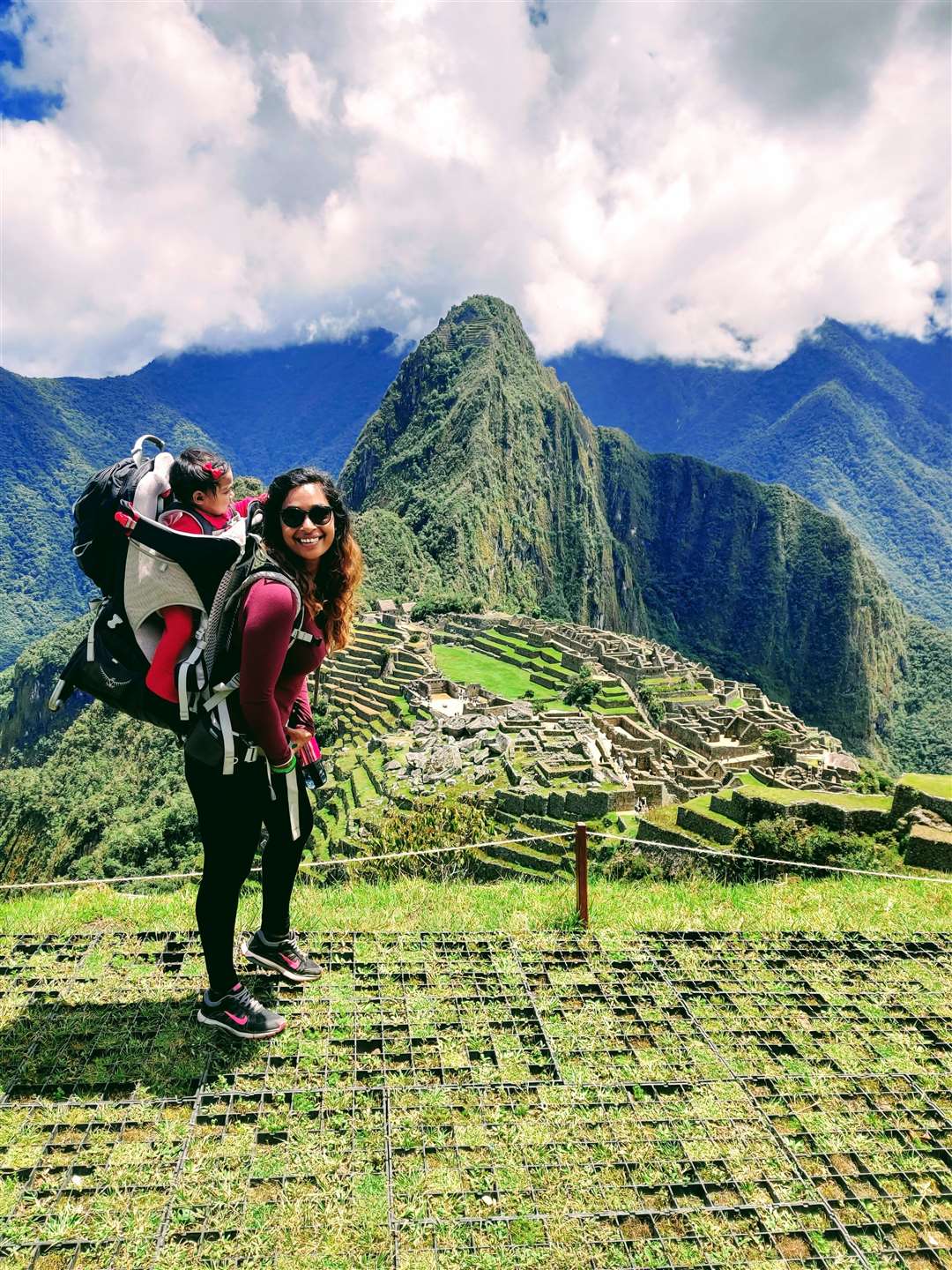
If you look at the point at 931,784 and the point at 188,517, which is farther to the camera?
the point at 931,784

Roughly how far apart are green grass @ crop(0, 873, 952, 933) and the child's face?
6.90ft

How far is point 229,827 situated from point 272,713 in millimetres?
477

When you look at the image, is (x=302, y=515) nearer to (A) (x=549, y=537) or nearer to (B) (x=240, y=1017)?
(B) (x=240, y=1017)

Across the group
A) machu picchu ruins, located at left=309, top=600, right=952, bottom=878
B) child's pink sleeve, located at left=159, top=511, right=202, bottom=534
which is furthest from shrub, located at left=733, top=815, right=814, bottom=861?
child's pink sleeve, located at left=159, top=511, right=202, bottom=534

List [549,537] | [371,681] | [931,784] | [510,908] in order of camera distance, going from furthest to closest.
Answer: [549,537]
[371,681]
[931,784]
[510,908]

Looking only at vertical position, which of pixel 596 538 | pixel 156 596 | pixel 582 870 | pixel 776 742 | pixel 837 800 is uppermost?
pixel 596 538

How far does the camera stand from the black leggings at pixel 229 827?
2.56m

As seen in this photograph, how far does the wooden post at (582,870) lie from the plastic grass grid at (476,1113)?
10.4 inches

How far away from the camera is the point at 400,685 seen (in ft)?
107

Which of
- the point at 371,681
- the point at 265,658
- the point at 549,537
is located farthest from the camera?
the point at 549,537

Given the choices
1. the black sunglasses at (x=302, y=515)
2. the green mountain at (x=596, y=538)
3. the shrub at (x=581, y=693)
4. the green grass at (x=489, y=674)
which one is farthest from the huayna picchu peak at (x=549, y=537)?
the black sunglasses at (x=302, y=515)

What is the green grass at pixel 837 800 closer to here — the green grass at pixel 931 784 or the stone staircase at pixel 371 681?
the green grass at pixel 931 784

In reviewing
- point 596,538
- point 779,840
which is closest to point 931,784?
point 779,840

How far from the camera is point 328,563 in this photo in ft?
8.98
